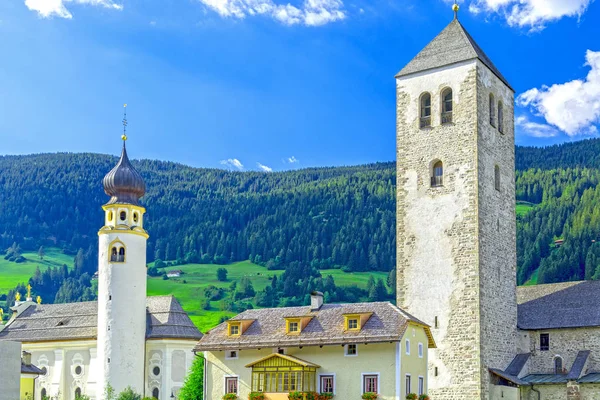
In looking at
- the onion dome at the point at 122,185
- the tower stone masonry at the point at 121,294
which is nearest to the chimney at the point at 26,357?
the tower stone masonry at the point at 121,294

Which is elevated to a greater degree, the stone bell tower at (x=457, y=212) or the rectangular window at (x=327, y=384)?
the stone bell tower at (x=457, y=212)

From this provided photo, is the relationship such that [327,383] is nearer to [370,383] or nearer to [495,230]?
[370,383]

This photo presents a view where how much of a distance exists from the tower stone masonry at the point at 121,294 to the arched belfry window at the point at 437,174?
26.3 m

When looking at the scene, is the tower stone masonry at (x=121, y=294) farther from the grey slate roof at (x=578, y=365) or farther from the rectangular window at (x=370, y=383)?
the grey slate roof at (x=578, y=365)

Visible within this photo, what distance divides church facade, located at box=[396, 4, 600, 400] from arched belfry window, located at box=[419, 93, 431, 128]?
0.06m

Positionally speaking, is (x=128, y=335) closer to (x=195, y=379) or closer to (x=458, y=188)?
(x=195, y=379)

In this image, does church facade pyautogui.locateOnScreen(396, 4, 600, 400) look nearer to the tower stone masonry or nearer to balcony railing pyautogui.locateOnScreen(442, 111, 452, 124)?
balcony railing pyautogui.locateOnScreen(442, 111, 452, 124)

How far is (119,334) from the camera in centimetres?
7388

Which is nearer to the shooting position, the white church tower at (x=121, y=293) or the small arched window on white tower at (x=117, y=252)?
the white church tower at (x=121, y=293)

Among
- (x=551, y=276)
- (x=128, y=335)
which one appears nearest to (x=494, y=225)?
(x=128, y=335)

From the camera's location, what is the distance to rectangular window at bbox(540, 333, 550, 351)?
61200mm

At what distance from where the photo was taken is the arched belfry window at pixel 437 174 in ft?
200

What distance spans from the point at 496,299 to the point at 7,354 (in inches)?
1180

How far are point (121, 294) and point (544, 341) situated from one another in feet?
105
